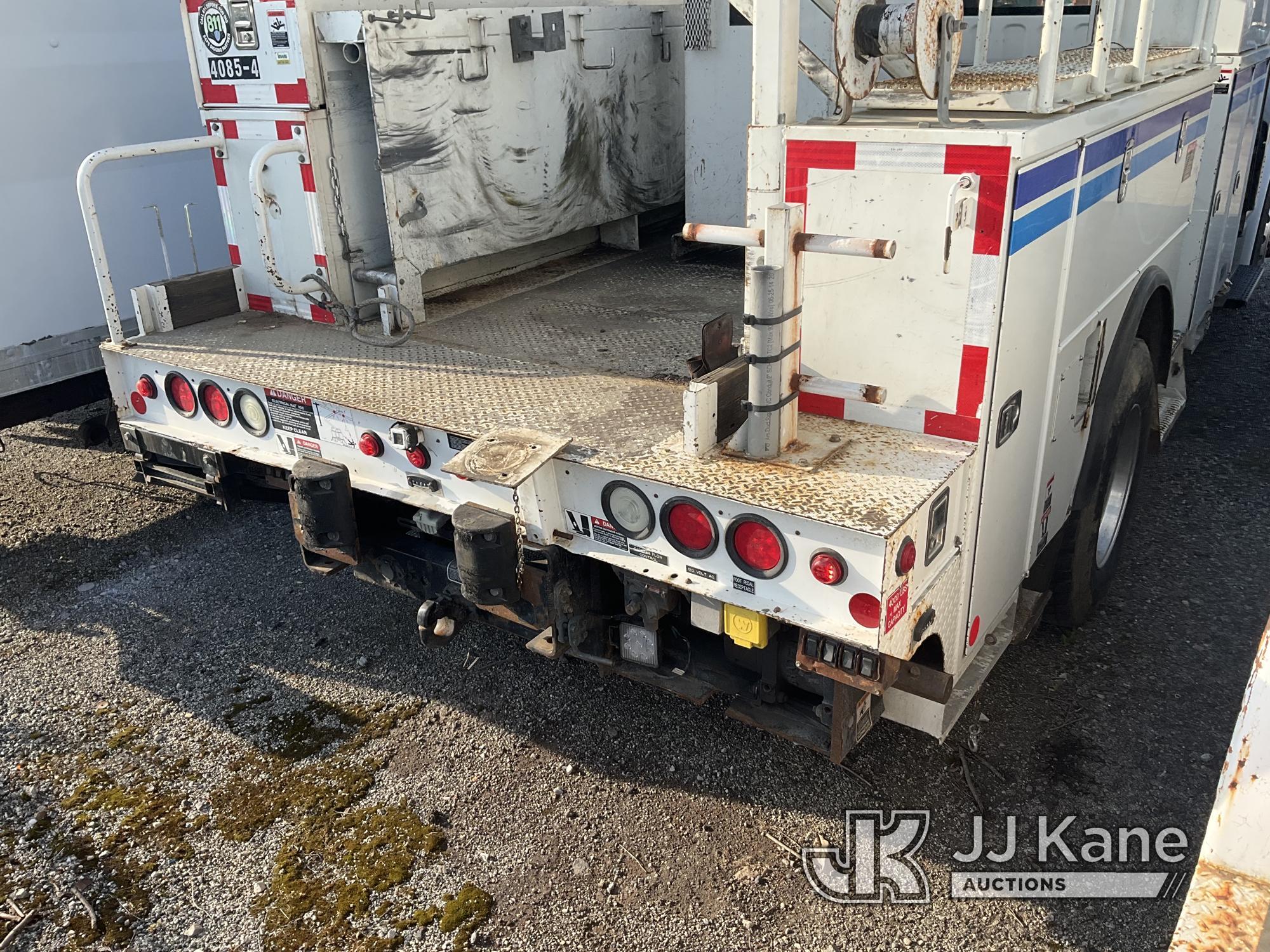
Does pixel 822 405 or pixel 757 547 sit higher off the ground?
pixel 822 405

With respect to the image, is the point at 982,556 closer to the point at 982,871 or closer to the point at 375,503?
the point at 982,871

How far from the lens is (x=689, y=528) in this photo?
258 centimetres

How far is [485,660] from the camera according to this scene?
3.85 m

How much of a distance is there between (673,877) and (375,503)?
1.55 m

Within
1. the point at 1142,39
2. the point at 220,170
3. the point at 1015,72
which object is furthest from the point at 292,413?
the point at 1142,39

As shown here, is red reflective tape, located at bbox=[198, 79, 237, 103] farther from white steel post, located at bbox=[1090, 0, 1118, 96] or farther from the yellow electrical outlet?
white steel post, located at bbox=[1090, 0, 1118, 96]

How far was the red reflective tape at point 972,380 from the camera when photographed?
2.46m

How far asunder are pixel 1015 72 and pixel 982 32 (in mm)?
553

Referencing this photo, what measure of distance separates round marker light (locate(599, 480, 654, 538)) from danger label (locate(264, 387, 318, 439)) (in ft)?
3.64

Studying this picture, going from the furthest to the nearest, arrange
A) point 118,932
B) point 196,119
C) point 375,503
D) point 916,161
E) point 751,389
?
1. point 196,119
2. point 375,503
3. point 118,932
4. point 751,389
5. point 916,161

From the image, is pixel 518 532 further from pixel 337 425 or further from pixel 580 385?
pixel 337 425

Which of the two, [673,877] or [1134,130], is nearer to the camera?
[673,877]

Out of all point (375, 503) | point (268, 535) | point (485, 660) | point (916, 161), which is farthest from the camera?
point (268, 535)

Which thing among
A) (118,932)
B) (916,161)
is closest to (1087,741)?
(916,161)
